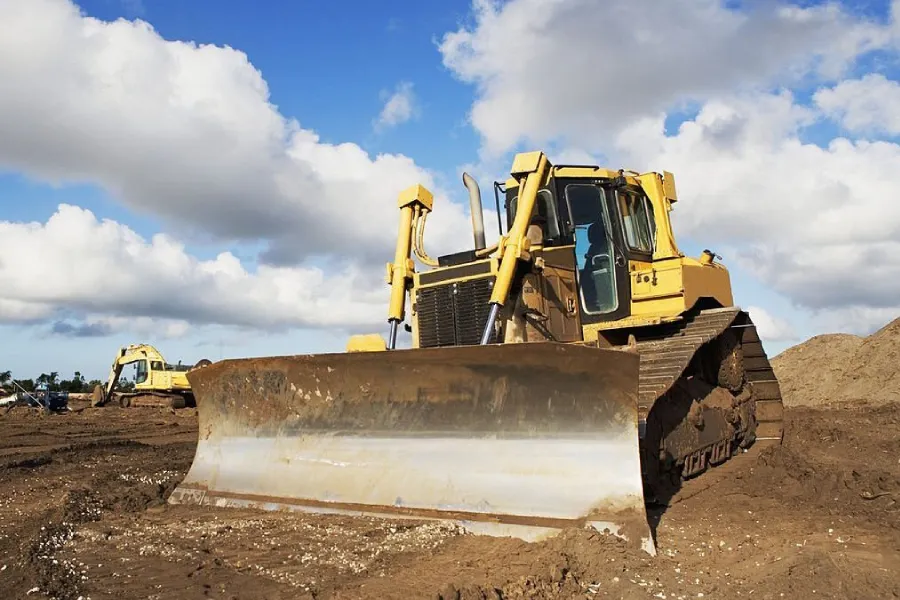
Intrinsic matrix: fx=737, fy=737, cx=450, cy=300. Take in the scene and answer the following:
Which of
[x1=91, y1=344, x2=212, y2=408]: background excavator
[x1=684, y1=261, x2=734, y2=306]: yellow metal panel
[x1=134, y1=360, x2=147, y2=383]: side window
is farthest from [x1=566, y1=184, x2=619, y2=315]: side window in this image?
[x1=134, y1=360, x2=147, y2=383]: side window

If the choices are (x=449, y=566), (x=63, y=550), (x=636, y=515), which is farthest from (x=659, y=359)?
(x=63, y=550)

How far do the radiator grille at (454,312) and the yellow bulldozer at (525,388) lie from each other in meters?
0.02

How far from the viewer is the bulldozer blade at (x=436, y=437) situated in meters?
4.82

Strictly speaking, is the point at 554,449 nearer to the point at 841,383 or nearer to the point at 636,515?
the point at 636,515

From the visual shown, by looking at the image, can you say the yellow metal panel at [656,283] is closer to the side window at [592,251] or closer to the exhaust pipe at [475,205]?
the side window at [592,251]

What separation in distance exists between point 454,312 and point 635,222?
2.32 meters

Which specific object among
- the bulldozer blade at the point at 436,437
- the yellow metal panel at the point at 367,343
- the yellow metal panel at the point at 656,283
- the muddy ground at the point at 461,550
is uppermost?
the yellow metal panel at the point at 656,283

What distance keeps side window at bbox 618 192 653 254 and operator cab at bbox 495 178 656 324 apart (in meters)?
0.05

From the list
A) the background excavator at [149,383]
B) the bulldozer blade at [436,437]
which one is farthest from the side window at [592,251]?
the background excavator at [149,383]

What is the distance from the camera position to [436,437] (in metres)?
5.55

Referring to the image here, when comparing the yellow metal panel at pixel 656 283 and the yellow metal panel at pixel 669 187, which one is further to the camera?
the yellow metal panel at pixel 669 187

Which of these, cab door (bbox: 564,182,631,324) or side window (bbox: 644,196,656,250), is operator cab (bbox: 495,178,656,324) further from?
side window (bbox: 644,196,656,250)

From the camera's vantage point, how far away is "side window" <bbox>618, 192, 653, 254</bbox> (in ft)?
25.0

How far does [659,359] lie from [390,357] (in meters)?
2.29
